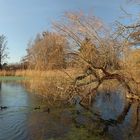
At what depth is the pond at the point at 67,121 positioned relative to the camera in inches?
395

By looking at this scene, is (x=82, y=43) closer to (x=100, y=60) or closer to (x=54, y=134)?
(x=100, y=60)

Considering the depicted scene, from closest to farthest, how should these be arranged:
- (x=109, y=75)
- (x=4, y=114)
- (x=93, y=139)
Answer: (x=93, y=139) < (x=4, y=114) < (x=109, y=75)

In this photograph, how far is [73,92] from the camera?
1547 cm

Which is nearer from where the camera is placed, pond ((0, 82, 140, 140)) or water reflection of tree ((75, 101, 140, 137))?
pond ((0, 82, 140, 140))

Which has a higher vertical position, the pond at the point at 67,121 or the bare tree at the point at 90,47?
the bare tree at the point at 90,47

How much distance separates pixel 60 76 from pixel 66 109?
245cm

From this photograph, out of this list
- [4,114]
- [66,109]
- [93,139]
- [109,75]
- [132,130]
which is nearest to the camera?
[93,139]

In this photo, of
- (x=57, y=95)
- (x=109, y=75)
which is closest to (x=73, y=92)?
(x=57, y=95)

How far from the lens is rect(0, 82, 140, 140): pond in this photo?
32.9ft

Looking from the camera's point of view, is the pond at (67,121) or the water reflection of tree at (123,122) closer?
the pond at (67,121)

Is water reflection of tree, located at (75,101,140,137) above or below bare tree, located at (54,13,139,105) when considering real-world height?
below

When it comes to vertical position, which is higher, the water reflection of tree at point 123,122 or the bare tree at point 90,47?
the bare tree at point 90,47

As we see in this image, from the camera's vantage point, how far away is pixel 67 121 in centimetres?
1220

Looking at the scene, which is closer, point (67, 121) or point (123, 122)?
point (67, 121)
